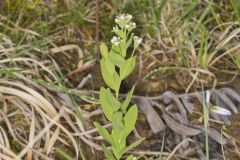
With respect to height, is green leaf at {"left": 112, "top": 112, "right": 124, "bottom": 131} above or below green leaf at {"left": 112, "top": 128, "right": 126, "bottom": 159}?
above

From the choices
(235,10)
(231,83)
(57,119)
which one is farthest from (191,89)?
(57,119)

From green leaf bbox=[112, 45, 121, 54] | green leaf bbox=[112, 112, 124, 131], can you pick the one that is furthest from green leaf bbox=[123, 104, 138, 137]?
green leaf bbox=[112, 45, 121, 54]

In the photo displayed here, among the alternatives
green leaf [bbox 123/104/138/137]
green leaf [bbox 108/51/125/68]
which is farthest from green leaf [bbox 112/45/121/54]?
green leaf [bbox 123/104/138/137]

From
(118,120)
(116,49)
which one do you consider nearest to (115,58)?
(116,49)

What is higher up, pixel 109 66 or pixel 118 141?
pixel 109 66

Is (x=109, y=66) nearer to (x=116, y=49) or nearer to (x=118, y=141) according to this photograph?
(x=116, y=49)

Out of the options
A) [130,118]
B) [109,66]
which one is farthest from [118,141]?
[109,66]

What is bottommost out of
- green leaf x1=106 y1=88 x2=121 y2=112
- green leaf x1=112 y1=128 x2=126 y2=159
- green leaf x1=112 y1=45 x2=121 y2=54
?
green leaf x1=112 y1=128 x2=126 y2=159

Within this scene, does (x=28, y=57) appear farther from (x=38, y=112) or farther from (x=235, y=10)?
(x=235, y=10)

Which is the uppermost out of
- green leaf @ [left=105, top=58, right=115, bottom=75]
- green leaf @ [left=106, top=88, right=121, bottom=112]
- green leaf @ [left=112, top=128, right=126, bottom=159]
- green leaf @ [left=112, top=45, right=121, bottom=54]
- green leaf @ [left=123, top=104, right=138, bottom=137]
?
green leaf @ [left=112, top=45, right=121, bottom=54]

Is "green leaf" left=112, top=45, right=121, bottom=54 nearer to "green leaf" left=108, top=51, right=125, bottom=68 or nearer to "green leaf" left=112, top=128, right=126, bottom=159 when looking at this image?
"green leaf" left=108, top=51, right=125, bottom=68

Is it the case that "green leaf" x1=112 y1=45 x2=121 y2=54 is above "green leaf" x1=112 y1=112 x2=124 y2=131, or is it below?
above

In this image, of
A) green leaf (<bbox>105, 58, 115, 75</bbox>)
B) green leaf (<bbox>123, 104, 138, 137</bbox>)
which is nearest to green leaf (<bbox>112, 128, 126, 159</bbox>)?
green leaf (<bbox>123, 104, 138, 137</bbox>)
